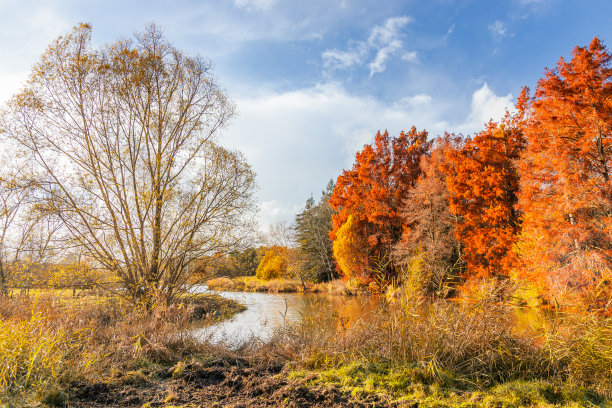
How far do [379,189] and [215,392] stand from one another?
24.4 m

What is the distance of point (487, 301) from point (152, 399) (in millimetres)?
4758

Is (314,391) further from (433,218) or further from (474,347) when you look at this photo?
(433,218)

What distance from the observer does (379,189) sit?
27.5 m

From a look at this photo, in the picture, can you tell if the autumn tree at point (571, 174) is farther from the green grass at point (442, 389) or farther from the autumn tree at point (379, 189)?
the autumn tree at point (379, 189)

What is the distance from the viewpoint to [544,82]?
14523mm

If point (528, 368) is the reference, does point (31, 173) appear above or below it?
above

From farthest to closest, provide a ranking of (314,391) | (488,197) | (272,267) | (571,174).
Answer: (272,267)
(488,197)
(571,174)
(314,391)

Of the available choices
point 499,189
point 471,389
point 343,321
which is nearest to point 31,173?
point 343,321

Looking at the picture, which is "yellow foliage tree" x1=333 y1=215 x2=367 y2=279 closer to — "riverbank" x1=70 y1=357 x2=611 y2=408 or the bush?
"riverbank" x1=70 y1=357 x2=611 y2=408

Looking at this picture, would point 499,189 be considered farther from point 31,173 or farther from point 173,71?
point 31,173

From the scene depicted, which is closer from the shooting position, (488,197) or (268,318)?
(268,318)

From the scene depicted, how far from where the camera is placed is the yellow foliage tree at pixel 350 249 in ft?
86.0

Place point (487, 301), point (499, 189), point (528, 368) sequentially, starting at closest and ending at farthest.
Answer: point (528, 368)
point (487, 301)
point (499, 189)

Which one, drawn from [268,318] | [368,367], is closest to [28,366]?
[368,367]
